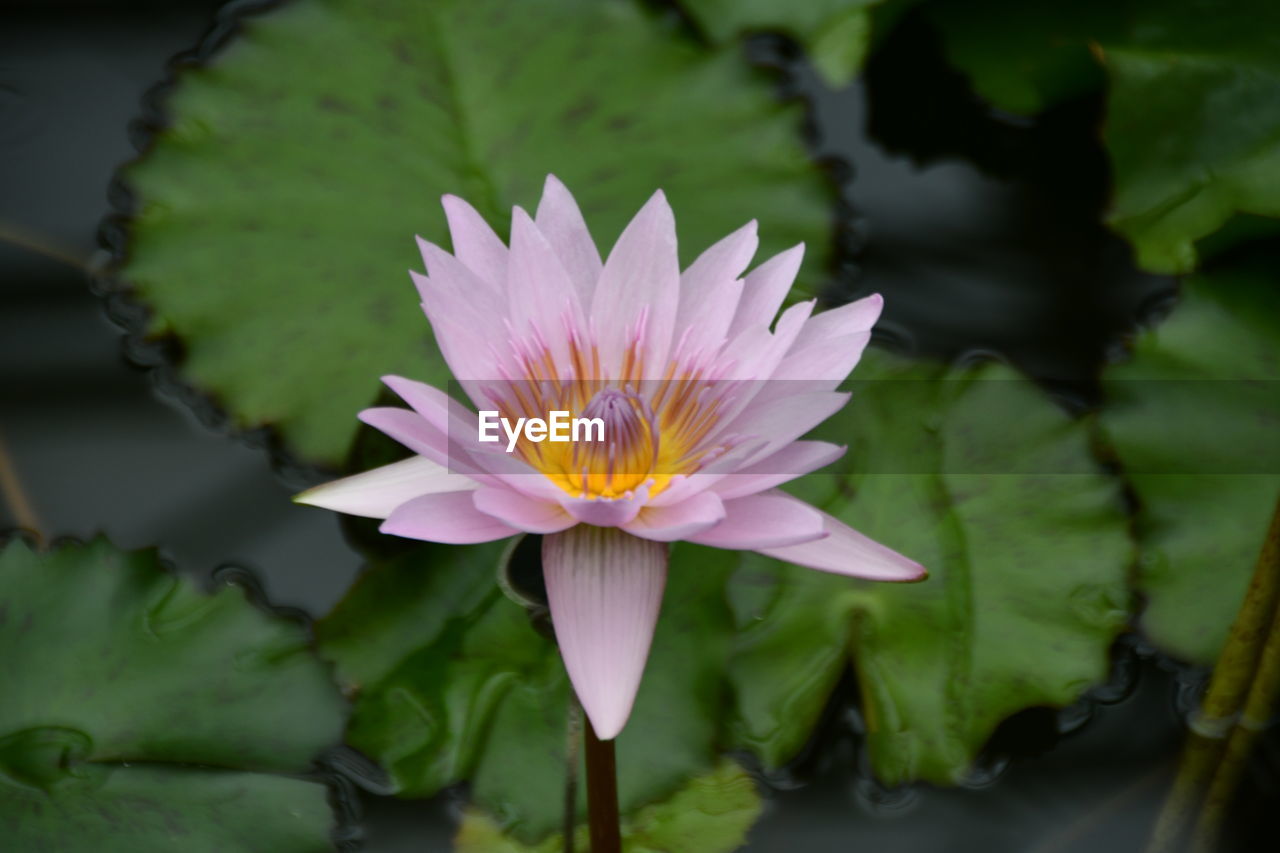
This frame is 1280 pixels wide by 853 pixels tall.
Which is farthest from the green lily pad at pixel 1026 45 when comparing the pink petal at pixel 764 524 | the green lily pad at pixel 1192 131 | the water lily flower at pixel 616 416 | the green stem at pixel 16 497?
the green stem at pixel 16 497

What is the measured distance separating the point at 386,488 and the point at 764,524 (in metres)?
0.47

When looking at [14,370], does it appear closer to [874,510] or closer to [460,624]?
[460,624]

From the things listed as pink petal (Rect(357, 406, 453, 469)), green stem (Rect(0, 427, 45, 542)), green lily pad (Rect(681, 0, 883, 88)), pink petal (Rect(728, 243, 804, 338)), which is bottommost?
green stem (Rect(0, 427, 45, 542))

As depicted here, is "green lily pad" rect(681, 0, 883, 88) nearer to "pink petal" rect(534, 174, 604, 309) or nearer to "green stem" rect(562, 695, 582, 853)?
"pink petal" rect(534, 174, 604, 309)

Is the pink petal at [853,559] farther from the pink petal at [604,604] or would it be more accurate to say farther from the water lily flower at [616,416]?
the pink petal at [604,604]

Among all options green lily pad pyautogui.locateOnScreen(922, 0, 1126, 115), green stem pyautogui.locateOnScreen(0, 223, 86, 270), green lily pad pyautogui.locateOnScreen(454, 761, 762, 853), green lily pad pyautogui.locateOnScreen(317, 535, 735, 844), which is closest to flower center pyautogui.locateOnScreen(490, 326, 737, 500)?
green lily pad pyautogui.locateOnScreen(317, 535, 735, 844)

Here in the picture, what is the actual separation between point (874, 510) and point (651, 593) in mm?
690

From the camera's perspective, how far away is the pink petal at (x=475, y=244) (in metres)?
1.42

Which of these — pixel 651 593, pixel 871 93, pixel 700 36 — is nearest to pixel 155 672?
pixel 651 593

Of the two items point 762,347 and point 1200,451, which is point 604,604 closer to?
point 762,347

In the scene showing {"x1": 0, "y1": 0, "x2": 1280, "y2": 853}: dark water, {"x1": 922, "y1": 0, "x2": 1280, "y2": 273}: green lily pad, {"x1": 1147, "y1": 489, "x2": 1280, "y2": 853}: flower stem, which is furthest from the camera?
{"x1": 922, "y1": 0, "x2": 1280, "y2": 273}: green lily pad

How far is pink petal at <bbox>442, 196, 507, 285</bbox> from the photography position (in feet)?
4.65

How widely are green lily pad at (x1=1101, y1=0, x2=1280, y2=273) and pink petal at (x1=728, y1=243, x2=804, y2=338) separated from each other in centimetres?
107

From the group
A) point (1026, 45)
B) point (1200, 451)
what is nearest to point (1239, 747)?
point (1200, 451)
